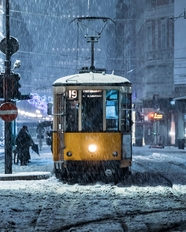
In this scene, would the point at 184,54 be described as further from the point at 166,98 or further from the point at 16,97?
the point at 16,97

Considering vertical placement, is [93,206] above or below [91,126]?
below

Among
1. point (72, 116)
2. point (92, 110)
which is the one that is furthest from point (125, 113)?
point (72, 116)

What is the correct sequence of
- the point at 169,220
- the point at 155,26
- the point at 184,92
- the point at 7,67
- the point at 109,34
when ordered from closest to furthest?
the point at 169,220, the point at 7,67, the point at 184,92, the point at 155,26, the point at 109,34

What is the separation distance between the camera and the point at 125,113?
17062 mm

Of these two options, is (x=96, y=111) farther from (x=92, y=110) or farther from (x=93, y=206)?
(x=93, y=206)

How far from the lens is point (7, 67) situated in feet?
61.0

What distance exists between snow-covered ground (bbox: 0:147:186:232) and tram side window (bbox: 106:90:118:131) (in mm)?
1621

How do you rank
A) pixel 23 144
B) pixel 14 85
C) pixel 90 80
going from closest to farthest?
1. pixel 90 80
2. pixel 14 85
3. pixel 23 144

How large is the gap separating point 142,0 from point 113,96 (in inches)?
2190

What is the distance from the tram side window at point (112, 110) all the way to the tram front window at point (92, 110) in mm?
198

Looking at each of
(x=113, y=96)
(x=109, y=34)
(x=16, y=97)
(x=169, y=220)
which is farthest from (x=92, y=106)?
(x=109, y=34)

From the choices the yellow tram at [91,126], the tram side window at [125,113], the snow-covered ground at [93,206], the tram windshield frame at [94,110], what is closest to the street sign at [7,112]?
the yellow tram at [91,126]

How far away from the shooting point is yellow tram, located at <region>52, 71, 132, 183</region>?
54.9 feet

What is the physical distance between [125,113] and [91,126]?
1046 millimetres
